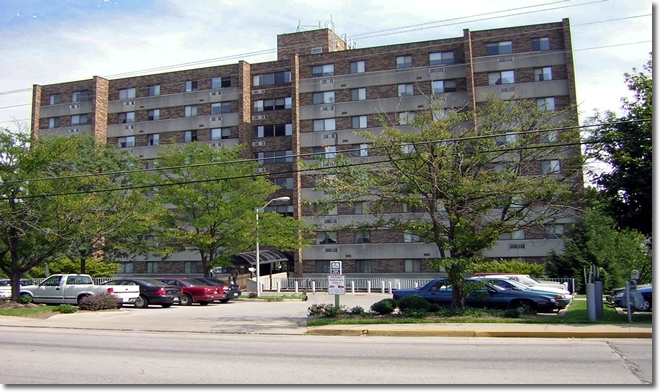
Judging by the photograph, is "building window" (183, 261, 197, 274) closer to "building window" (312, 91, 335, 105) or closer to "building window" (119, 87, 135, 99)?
"building window" (119, 87, 135, 99)

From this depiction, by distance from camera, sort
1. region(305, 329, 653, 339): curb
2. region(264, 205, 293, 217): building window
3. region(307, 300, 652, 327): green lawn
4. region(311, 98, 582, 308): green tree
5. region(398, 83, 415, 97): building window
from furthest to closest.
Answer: region(264, 205, 293, 217): building window < region(398, 83, 415, 97): building window < region(311, 98, 582, 308): green tree < region(307, 300, 652, 327): green lawn < region(305, 329, 653, 339): curb

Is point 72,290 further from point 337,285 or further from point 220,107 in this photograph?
point 220,107

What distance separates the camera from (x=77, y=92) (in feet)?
190

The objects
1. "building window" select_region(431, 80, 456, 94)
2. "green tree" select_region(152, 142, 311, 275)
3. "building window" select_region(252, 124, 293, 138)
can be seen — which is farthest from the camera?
"building window" select_region(252, 124, 293, 138)

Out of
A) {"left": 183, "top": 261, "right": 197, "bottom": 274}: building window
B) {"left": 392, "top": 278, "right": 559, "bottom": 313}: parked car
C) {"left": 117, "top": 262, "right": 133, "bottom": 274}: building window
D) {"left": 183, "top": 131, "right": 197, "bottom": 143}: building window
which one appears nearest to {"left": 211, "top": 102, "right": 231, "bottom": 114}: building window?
{"left": 183, "top": 131, "right": 197, "bottom": 143}: building window

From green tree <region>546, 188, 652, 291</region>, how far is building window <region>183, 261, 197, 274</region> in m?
29.9

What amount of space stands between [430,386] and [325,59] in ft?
149

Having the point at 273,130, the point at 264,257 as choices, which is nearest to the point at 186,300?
the point at 264,257

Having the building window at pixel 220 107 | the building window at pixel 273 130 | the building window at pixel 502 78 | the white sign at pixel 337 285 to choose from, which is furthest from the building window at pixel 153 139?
the white sign at pixel 337 285

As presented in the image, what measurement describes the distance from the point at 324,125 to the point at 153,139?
1720 centimetres

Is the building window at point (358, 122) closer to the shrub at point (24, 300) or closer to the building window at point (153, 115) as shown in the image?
the building window at point (153, 115)

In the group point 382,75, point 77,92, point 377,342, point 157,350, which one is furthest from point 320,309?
point 77,92

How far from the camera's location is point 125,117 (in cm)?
5700

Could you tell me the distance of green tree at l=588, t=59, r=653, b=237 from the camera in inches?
701
